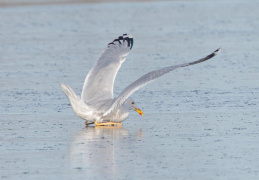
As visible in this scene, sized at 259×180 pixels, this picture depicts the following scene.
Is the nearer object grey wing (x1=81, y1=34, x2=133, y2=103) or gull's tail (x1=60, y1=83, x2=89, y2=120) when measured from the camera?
gull's tail (x1=60, y1=83, x2=89, y2=120)

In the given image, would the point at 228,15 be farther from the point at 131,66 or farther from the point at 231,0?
the point at 131,66

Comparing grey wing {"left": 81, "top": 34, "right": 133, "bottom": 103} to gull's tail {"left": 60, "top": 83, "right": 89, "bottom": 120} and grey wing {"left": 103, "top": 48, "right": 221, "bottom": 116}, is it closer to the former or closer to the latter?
gull's tail {"left": 60, "top": 83, "right": 89, "bottom": 120}

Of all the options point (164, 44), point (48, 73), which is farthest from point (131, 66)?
point (164, 44)

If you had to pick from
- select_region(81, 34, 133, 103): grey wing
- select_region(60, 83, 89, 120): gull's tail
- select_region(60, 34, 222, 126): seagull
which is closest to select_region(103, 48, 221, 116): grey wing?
select_region(60, 34, 222, 126): seagull

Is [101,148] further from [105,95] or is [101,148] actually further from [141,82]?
[105,95]

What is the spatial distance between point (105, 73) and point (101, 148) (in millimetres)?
2549

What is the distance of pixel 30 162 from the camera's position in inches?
319

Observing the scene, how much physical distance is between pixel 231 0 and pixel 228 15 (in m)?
9.98

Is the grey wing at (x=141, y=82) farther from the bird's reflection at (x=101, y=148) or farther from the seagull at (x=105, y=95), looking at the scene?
the bird's reflection at (x=101, y=148)

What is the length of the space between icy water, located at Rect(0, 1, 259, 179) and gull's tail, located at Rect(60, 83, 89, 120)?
0.88 feet

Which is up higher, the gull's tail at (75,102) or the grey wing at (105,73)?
the grey wing at (105,73)

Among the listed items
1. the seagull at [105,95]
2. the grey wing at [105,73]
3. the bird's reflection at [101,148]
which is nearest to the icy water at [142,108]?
the bird's reflection at [101,148]

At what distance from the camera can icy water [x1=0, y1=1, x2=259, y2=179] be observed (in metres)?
7.92

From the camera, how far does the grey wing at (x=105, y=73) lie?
10.8 m
